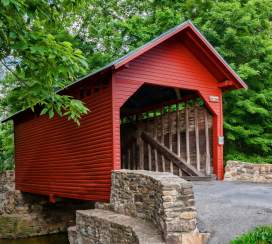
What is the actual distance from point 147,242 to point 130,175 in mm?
2436

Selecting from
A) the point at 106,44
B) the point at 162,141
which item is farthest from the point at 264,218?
the point at 106,44

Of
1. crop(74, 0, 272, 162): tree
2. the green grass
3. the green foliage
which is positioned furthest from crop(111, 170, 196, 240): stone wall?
the green foliage

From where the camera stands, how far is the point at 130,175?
8.41 m

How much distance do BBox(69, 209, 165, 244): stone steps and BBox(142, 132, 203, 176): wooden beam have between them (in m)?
3.97

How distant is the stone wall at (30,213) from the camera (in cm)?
1616

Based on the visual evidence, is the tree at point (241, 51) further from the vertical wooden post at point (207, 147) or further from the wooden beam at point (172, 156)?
the vertical wooden post at point (207, 147)

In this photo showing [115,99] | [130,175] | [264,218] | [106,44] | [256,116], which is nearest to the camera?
[264,218]

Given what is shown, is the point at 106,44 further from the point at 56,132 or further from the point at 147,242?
the point at 147,242

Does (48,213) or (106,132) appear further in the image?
(48,213)

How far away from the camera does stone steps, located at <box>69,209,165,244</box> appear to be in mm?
6520

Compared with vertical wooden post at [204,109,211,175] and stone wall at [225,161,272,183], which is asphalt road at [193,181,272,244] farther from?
vertical wooden post at [204,109,211,175]

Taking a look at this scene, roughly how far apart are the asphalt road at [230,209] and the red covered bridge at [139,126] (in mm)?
2280

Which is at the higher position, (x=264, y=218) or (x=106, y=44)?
(x=106, y=44)

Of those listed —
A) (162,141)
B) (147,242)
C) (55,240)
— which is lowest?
(55,240)
